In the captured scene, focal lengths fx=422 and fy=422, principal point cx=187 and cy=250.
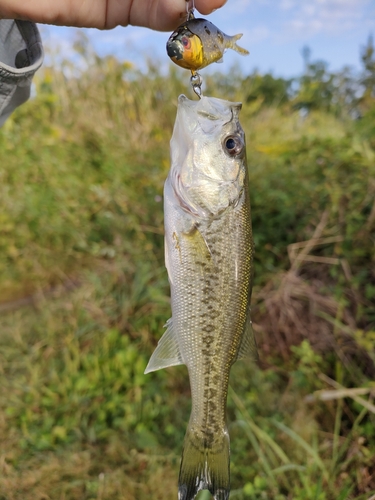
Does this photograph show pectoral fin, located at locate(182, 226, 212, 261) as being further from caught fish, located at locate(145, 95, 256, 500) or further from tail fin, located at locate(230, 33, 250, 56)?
tail fin, located at locate(230, 33, 250, 56)

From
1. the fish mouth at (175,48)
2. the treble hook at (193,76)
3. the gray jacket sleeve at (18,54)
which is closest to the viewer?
the fish mouth at (175,48)

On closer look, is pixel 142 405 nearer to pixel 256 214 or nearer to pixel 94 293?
pixel 94 293

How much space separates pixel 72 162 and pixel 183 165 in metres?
3.62

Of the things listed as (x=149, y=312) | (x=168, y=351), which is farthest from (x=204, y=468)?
(x=149, y=312)

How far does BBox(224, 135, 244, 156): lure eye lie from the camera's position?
154cm

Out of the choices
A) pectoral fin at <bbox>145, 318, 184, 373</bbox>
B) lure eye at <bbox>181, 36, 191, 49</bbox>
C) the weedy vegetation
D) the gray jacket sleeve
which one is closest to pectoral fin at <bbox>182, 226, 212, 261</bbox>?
pectoral fin at <bbox>145, 318, 184, 373</bbox>

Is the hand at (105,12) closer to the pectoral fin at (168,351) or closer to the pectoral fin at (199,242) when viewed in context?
the pectoral fin at (199,242)

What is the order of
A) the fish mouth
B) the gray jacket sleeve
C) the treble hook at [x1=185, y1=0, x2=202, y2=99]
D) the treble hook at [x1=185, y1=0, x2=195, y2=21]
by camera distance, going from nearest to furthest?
the fish mouth, the treble hook at [x1=185, y1=0, x2=202, y2=99], the treble hook at [x1=185, y1=0, x2=195, y2=21], the gray jacket sleeve

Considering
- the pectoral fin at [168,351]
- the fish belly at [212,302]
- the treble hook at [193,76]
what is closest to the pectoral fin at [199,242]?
the fish belly at [212,302]

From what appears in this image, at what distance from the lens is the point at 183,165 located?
1528 mm

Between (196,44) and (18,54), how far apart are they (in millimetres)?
944

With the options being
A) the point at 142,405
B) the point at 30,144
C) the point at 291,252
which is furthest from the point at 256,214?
the point at 30,144

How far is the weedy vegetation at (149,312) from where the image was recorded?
2.50m

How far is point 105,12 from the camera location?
1.79 meters
